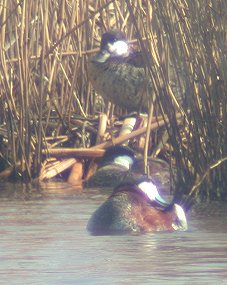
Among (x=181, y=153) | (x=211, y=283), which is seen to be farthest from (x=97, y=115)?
(x=211, y=283)

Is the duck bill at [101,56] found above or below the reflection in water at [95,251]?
above

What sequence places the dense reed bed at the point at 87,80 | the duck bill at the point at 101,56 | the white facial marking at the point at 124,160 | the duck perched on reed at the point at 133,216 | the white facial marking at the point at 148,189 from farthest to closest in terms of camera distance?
the duck bill at the point at 101,56, the white facial marking at the point at 124,160, the dense reed bed at the point at 87,80, the white facial marking at the point at 148,189, the duck perched on reed at the point at 133,216

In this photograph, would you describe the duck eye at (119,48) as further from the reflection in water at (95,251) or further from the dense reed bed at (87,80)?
the reflection in water at (95,251)

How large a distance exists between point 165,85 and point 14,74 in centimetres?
330

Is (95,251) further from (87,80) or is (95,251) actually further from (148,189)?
(87,80)

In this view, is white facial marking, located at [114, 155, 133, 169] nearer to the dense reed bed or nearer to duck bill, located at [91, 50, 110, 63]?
the dense reed bed

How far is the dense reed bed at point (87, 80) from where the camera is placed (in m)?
8.57

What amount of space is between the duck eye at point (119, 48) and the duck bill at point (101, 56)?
10 centimetres

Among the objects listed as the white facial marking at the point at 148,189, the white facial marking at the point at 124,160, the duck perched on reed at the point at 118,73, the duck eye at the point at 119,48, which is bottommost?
the white facial marking at the point at 124,160

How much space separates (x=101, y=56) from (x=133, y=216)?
5454 mm

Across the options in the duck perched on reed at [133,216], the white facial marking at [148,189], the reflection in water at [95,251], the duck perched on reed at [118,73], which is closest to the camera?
the reflection in water at [95,251]

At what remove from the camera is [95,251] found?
7.07 m

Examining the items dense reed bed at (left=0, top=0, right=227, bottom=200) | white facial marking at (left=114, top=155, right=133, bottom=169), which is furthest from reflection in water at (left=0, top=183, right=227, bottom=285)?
white facial marking at (left=114, top=155, right=133, bottom=169)

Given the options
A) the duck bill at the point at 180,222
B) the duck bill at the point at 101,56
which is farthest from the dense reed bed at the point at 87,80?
the duck bill at the point at 180,222
